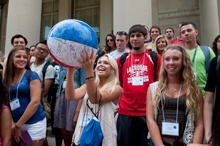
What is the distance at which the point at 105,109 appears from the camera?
2.46 metres

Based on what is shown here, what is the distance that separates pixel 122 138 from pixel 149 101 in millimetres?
1031

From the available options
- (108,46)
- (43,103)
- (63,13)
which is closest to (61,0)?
(63,13)

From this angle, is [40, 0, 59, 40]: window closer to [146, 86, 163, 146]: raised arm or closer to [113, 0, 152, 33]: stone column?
[113, 0, 152, 33]: stone column

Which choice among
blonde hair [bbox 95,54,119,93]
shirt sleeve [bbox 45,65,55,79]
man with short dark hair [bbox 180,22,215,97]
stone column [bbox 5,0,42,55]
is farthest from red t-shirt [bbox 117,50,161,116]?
stone column [bbox 5,0,42,55]

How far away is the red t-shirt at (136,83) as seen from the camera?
301 cm

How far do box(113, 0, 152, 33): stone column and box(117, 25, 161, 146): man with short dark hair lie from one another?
310 cm

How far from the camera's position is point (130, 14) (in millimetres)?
6289

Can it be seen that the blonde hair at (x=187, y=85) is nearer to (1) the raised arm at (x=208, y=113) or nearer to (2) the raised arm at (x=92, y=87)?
(1) the raised arm at (x=208, y=113)

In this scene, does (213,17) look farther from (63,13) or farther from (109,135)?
(63,13)

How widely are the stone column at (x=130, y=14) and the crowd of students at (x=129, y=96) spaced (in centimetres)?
212

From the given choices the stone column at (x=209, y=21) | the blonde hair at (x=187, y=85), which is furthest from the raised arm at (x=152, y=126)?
the stone column at (x=209, y=21)

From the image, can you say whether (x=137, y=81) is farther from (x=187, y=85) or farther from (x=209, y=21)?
(x=209, y=21)

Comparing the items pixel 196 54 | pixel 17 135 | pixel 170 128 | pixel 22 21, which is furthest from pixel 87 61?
pixel 22 21

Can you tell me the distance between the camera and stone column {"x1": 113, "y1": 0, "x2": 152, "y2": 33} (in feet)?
20.6
